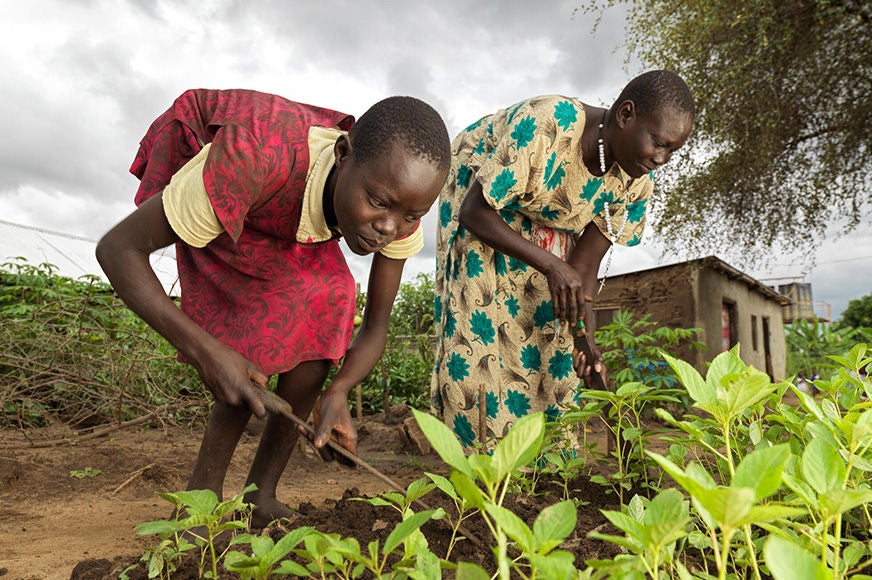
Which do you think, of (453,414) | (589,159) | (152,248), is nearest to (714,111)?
(589,159)

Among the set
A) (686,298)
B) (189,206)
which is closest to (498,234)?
(189,206)

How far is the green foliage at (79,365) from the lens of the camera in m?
3.60

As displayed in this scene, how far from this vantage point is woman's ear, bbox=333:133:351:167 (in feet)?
5.49

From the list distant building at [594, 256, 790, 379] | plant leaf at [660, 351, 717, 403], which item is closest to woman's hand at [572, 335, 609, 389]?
plant leaf at [660, 351, 717, 403]

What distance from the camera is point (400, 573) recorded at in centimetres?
85

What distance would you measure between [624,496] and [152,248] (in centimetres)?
143

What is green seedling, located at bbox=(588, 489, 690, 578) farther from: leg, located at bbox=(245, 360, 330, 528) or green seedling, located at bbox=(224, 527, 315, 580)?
leg, located at bbox=(245, 360, 330, 528)

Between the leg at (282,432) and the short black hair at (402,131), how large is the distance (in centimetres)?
73

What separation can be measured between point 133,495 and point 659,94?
8.87ft

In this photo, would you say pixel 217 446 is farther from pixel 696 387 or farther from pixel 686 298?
pixel 686 298

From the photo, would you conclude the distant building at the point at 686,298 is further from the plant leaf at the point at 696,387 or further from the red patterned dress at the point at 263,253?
the plant leaf at the point at 696,387

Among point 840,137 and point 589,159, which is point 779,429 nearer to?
point 589,159

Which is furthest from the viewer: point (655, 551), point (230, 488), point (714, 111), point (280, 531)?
point (714, 111)

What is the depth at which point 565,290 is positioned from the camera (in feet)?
7.11
